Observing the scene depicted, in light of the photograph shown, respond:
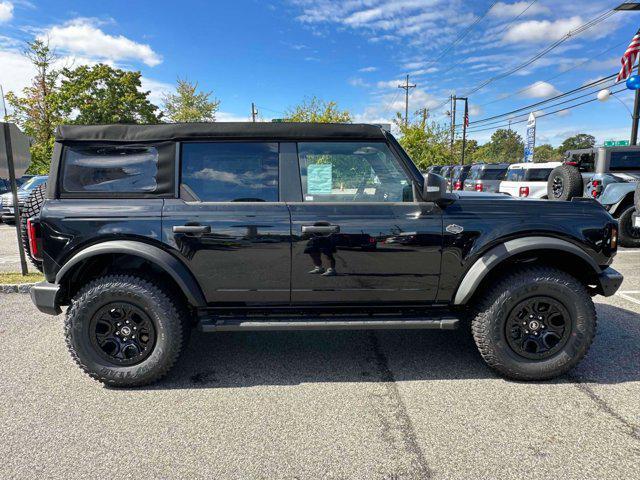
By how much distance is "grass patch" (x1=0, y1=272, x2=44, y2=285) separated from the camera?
219 inches

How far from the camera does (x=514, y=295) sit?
2965mm

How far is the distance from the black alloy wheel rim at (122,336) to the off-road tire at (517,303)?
2.52 metres

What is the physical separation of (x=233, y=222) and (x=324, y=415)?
1479 millimetres

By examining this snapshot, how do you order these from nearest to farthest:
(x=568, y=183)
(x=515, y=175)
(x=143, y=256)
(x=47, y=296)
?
(x=143, y=256) → (x=47, y=296) → (x=568, y=183) → (x=515, y=175)

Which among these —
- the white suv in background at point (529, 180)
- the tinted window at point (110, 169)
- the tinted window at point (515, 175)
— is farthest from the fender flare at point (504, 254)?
the tinted window at point (515, 175)

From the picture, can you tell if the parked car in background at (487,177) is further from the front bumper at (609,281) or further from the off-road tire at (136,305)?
the off-road tire at (136,305)

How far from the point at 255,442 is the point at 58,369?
2.03 metres

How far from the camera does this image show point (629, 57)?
563 inches

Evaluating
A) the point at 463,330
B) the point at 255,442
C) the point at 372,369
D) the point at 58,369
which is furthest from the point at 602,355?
the point at 58,369

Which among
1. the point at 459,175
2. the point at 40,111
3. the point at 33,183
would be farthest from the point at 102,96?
the point at 459,175

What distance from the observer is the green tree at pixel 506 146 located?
10319 cm

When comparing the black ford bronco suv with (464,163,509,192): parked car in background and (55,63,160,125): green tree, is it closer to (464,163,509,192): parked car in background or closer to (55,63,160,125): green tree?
(464,163,509,192): parked car in background

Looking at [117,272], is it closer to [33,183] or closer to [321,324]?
[321,324]

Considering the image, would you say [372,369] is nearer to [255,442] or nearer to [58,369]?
[255,442]
